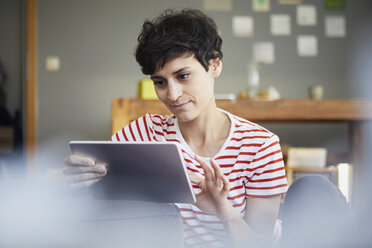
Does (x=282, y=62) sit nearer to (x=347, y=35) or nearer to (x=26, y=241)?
(x=347, y=35)

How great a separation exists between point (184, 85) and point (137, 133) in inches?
8.5

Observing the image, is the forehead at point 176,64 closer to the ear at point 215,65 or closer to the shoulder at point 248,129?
the ear at point 215,65

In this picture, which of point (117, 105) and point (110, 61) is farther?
point (110, 61)

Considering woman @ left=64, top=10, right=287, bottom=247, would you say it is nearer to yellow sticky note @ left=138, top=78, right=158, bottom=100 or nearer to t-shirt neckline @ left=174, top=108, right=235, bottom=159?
t-shirt neckline @ left=174, top=108, right=235, bottom=159

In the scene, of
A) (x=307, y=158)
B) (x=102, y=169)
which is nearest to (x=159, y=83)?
(x=102, y=169)

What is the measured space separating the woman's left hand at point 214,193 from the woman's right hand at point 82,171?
0.68 ft

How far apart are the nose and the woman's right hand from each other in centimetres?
26

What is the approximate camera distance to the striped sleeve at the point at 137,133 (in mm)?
1137

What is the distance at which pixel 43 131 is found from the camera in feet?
11.8

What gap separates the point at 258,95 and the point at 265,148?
162 centimetres

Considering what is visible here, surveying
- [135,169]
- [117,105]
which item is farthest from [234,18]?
[135,169]

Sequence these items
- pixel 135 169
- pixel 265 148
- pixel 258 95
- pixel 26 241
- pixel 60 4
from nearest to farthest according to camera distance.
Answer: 1. pixel 26 241
2. pixel 135 169
3. pixel 265 148
4. pixel 258 95
5. pixel 60 4

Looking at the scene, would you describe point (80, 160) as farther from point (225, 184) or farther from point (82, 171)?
point (225, 184)

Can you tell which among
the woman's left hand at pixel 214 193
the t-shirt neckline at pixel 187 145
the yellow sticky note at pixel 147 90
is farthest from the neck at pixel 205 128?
the yellow sticky note at pixel 147 90
